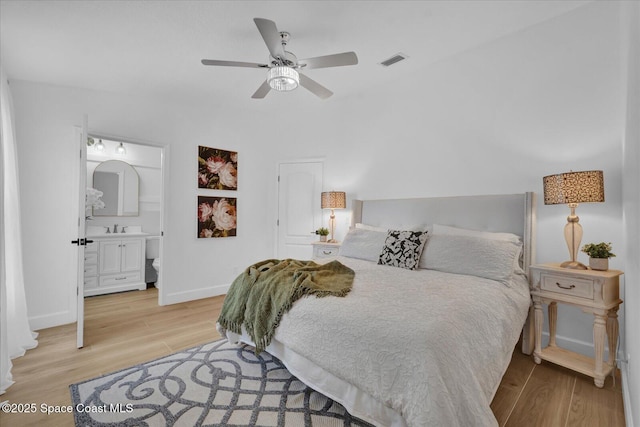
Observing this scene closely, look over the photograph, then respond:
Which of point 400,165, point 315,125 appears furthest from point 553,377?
point 315,125

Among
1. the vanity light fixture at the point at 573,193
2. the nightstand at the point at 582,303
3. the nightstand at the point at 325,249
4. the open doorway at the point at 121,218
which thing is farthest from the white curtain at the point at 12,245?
the vanity light fixture at the point at 573,193

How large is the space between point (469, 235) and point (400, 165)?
4.42 feet

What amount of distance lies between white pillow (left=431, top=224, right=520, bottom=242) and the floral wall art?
9.91 feet

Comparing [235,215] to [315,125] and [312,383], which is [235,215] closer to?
[315,125]

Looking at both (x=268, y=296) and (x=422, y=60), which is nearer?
(x=268, y=296)

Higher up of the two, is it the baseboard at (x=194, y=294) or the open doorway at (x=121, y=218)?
the open doorway at (x=121, y=218)

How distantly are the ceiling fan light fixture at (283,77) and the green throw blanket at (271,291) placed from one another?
5.05 ft

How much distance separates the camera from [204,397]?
1.93m

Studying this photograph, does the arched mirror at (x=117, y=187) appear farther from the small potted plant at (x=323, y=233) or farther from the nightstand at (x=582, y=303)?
the nightstand at (x=582, y=303)

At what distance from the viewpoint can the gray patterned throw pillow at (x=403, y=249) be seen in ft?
9.19

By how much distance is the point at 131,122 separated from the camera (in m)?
3.74

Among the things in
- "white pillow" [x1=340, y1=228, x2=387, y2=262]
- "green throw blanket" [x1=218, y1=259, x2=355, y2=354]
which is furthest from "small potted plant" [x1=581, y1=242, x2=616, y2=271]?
"green throw blanket" [x1=218, y1=259, x2=355, y2=354]

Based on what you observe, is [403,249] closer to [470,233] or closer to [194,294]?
[470,233]

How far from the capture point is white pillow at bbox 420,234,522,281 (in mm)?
2381
